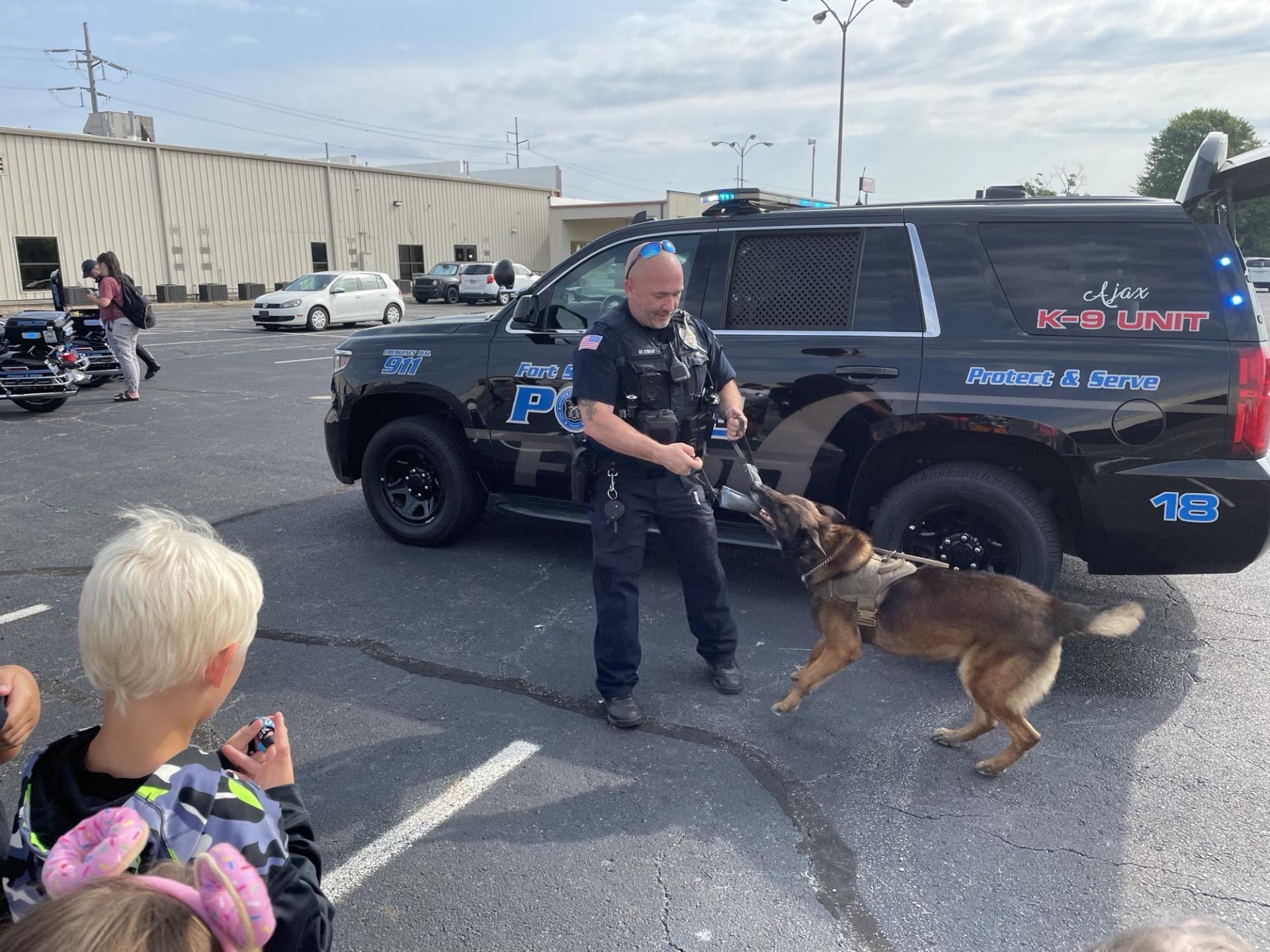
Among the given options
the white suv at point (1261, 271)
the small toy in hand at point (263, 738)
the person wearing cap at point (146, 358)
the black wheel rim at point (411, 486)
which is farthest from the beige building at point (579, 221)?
the small toy in hand at point (263, 738)

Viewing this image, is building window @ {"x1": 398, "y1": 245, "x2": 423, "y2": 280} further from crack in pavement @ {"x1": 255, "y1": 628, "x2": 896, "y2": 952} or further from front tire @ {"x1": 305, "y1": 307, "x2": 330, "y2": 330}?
crack in pavement @ {"x1": 255, "y1": 628, "x2": 896, "y2": 952}

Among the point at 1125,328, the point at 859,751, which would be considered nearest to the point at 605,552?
the point at 859,751

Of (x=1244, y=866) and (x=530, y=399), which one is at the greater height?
(x=530, y=399)

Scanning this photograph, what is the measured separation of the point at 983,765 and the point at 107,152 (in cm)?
3488

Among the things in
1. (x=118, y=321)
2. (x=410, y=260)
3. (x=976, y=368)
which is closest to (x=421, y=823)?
(x=976, y=368)

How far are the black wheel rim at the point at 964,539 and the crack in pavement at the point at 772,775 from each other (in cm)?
148

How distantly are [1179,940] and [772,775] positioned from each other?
2279mm

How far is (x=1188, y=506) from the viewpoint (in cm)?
375

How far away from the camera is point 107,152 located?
30.1 metres

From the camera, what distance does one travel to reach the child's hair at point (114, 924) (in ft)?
2.91

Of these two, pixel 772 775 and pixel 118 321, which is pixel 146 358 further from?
pixel 772 775

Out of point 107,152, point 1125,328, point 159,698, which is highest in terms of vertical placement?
point 107,152

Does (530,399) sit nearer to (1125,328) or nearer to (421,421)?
(421,421)

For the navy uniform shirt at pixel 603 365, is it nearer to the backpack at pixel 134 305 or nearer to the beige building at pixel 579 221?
the backpack at pixel 134 305
